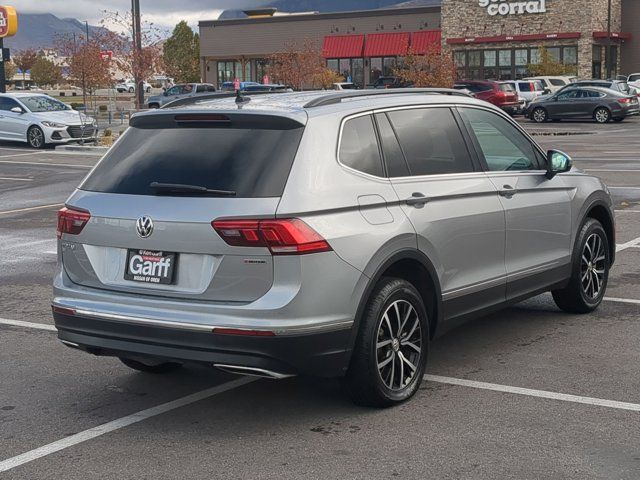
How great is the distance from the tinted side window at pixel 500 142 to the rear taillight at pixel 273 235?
2082 mm

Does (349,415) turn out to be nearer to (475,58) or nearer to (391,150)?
(391,150)

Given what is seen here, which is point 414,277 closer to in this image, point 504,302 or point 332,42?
point 504,302

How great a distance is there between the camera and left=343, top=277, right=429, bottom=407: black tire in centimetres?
556

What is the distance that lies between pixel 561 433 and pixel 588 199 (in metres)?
3.03

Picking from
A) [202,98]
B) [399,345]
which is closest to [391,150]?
[399,345]

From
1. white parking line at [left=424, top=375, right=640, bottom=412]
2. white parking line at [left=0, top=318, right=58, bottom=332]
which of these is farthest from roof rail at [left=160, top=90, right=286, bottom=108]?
white parking line at [left=0, top=318, right=58, bottom=332]

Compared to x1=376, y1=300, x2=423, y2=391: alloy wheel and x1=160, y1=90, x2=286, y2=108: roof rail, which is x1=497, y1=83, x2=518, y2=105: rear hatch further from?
x1=376, y1=300, x2=423, y2=391: alloy wheel

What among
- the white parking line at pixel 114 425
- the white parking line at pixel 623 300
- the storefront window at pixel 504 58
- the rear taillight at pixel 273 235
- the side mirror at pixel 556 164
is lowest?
the white parking line at pixel 114 425

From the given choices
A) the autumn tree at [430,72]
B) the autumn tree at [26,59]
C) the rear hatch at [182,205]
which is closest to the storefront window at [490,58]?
the autumn tree at [430,72]

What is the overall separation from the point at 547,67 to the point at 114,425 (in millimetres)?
56304

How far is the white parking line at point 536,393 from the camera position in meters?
5.77

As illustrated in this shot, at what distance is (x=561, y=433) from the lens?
17.5 ft

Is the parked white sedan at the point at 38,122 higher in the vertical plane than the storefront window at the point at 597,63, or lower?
lower

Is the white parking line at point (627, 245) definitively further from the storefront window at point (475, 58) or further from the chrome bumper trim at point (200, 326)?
the storefront window at point (475, 58)
